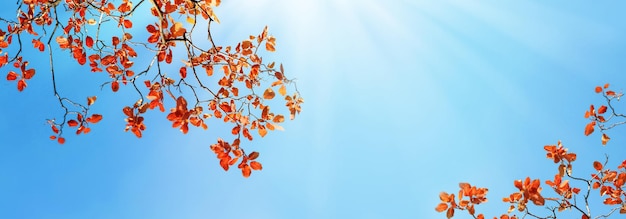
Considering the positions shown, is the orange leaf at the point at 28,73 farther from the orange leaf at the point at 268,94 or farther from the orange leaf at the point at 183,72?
the orange leaf at the point at 268,94

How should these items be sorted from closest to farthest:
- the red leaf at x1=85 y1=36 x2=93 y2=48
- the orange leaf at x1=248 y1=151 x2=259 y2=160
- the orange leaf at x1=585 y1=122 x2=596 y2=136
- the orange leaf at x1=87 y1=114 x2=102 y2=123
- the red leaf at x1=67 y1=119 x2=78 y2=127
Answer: the orange leaf at x1=248 y1=151 x2=259 y2=160, the orange leaf at x1=87 y1=114 x2=102 y2=123, the red leaf at x1=67 y1=119 x2=78 y2=127, the red leaf at x1=85 y1=36 x2=93 y2=48, the orange leaf at x1=585 y1=122 x2=596 y2=136

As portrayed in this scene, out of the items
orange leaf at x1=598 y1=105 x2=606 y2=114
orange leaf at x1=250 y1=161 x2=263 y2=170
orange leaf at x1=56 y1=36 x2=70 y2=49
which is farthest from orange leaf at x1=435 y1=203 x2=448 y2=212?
orange leaf at x1=56 y1=36 x2=70 y2=49

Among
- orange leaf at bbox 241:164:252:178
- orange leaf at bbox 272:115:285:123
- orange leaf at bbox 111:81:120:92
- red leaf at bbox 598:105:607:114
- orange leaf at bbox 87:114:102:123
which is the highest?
red leaf at bbox 598:105:607:114

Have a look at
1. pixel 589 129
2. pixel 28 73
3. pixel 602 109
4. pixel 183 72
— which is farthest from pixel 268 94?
pixel 602 109

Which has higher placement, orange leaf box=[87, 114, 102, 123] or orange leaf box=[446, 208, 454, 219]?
orange leaf box=[87, 114, 102, 123]

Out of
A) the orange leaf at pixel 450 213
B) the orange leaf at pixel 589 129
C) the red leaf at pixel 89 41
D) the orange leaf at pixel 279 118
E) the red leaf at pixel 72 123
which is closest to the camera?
the orange leaf at pixel 450 213

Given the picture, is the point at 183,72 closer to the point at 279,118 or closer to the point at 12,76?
the point at 279,118

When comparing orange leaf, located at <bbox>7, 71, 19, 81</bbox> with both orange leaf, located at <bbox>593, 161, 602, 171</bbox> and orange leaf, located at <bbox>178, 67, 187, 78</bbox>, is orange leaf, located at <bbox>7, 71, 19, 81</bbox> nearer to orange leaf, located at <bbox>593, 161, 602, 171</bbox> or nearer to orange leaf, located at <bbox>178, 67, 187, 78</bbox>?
orange leaf, located at <bbox>178, 67, 187, 78</bbox>

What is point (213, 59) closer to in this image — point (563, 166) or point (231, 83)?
point (231, 83)

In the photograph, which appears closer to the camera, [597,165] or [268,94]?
[268,94]

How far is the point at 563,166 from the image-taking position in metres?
4.01

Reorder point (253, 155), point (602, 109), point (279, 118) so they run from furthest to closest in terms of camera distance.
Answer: point (602, 109) < point (279, 118) < point (253, 155)

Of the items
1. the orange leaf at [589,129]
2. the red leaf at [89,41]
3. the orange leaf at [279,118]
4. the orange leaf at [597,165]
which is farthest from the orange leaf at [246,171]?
the orange leaf at [597,165]

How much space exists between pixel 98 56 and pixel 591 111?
17.5 feet
